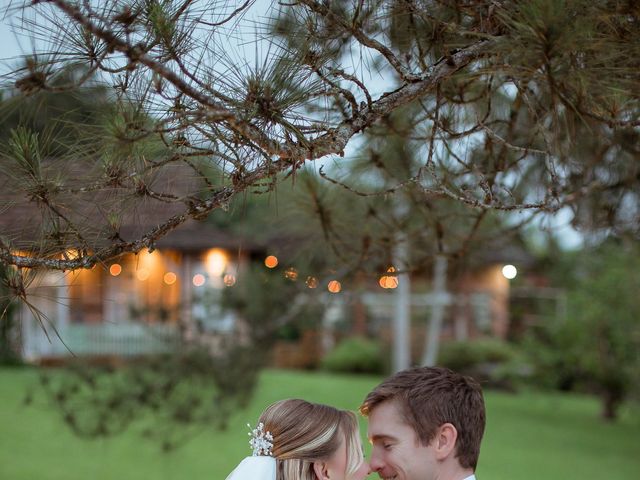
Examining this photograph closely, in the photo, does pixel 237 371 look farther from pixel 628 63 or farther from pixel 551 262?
pixel 551 262

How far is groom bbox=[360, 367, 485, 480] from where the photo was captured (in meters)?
2.31

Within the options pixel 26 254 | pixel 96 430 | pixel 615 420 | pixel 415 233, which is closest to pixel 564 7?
pixel 26 254

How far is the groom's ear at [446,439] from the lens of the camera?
2316 millimetres

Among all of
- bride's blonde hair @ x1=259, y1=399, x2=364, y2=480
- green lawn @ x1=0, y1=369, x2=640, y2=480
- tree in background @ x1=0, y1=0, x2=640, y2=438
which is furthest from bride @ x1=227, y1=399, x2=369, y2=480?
green lawn @ x1=0, y1=369, x2=640, y2=480

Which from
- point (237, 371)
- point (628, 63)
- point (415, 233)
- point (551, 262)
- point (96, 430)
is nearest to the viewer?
point (628, 63)

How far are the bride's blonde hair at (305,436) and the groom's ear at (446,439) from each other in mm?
334

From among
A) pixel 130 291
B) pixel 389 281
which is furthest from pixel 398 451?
pixel 130 291

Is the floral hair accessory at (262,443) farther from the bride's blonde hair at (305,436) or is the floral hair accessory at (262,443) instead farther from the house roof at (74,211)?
the house roof at (74,211)

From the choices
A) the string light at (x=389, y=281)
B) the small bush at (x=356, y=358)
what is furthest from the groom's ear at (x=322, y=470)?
the small bush at (x=356, y=358)

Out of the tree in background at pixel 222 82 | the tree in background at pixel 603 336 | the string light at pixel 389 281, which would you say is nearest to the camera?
the tree in background at pixel 222 82

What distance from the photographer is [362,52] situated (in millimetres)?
2805

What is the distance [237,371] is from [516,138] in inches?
176

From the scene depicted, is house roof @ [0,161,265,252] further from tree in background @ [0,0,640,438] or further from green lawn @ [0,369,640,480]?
green lawn @ [0,369,640,480]

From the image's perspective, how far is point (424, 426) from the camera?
2.31 metres
